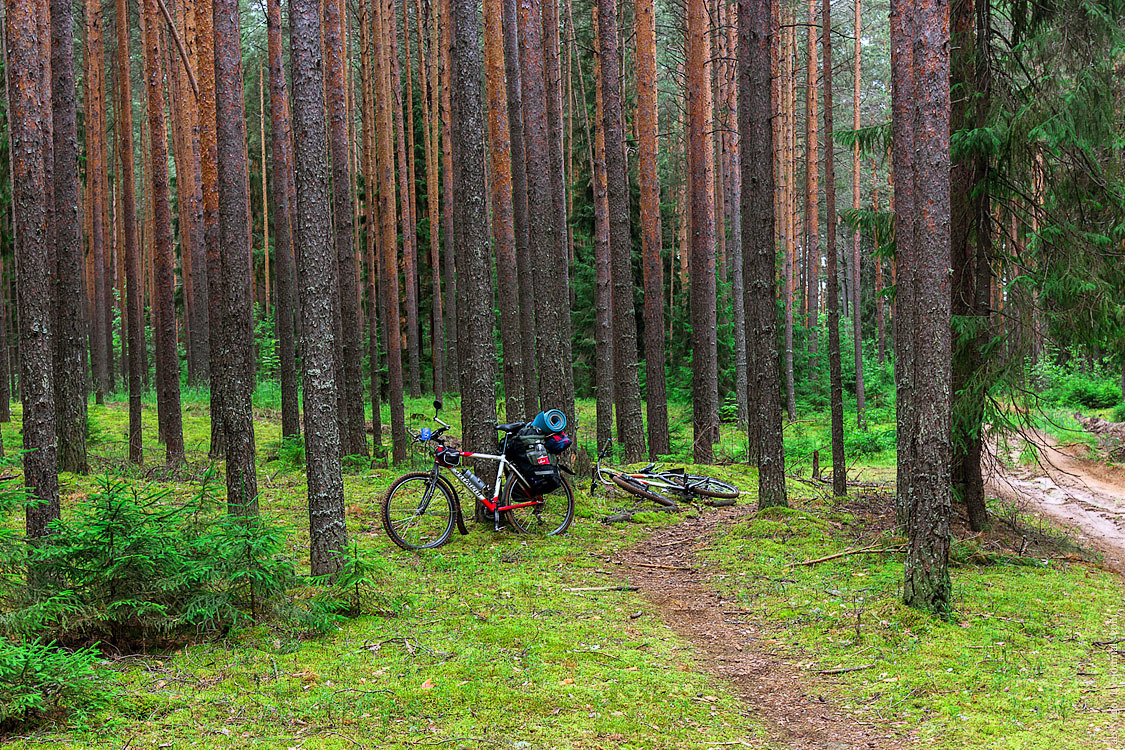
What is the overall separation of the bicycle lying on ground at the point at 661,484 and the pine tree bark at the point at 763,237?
1861 mm

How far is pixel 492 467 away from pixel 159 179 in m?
7.64

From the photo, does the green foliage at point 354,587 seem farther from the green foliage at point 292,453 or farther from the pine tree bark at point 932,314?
the green foliage at point 292,453

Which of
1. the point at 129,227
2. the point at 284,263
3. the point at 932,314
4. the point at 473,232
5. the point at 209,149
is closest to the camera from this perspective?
the point at 932,314

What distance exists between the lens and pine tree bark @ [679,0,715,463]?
14.2m

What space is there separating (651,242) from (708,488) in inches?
197

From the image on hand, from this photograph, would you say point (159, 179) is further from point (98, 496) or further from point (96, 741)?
point (96, 741)

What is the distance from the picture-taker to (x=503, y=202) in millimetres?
11555

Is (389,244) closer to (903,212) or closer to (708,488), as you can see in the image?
(708,488)

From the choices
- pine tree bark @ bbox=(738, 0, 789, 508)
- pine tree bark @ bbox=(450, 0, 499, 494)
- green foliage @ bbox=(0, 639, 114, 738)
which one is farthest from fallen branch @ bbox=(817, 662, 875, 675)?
pine tree bark @ bbox=(450, 0, 499, 494)

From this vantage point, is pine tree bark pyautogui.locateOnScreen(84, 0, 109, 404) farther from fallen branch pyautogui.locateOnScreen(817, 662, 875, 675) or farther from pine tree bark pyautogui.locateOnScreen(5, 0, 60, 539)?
fallen branch pyautogui.locateOnScreen(817, 662, 875, 675)

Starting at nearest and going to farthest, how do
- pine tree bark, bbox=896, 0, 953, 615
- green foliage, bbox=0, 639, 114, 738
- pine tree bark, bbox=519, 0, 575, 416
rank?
green foliage, bbox=0, 639, 114, 738
pine tree bark, bbox=896, 0, 953, 615
pine tree bark, bbox=519, 0, 575, 416

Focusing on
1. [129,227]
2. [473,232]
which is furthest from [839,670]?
[129,227]

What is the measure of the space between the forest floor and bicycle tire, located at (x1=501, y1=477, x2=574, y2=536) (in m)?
0.37

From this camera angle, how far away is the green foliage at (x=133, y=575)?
4844 millimetres
